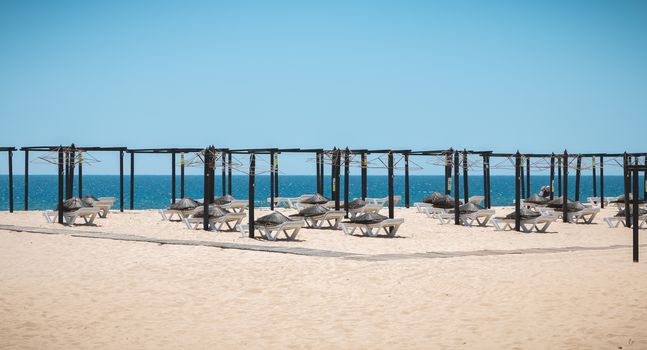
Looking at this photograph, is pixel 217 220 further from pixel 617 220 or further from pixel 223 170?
pixel 617 220

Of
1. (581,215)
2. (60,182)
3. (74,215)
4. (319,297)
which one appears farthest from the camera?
(581,215)

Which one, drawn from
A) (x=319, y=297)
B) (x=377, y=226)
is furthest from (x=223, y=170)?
(x=319, y=297)

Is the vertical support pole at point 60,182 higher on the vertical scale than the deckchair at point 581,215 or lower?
higher

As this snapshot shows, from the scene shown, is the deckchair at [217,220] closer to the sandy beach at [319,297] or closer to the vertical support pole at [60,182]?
the vertical support pole at [60,182]

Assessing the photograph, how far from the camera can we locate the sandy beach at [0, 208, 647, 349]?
28.6ft

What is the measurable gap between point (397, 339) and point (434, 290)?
3070mm

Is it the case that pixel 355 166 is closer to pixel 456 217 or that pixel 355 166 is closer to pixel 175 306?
pixel 456 217

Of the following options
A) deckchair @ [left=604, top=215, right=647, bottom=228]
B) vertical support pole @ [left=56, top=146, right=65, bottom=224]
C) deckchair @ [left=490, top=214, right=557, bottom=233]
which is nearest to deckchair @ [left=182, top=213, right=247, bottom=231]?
vertical support pole @ [left=56, top=146, right=65, bottom=224]

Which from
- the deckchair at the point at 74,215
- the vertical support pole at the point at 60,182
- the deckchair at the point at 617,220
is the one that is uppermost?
the vertical support pole at the point at 60,182

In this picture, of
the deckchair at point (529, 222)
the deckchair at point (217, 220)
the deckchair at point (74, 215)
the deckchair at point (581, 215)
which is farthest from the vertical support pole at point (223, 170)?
the deckchair at point (581, 215)

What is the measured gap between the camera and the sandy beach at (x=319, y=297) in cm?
873

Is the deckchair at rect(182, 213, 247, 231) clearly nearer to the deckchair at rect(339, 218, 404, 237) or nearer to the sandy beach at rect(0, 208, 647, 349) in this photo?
the deckchair at rect(339, 218, 404, 237)

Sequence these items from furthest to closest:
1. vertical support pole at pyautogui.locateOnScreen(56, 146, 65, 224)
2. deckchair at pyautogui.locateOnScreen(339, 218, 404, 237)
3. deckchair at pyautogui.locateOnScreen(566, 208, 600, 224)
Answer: deckchair at pyautogui.locateOnScreen(566, 208, 600, 224) < vertical support pole at pyautogui.locateOnScreen(56, 146, 65, 224) < deckchair at pyautogui.locateOnScreen(339, 218, 404, 237)

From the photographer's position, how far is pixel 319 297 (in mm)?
11195
